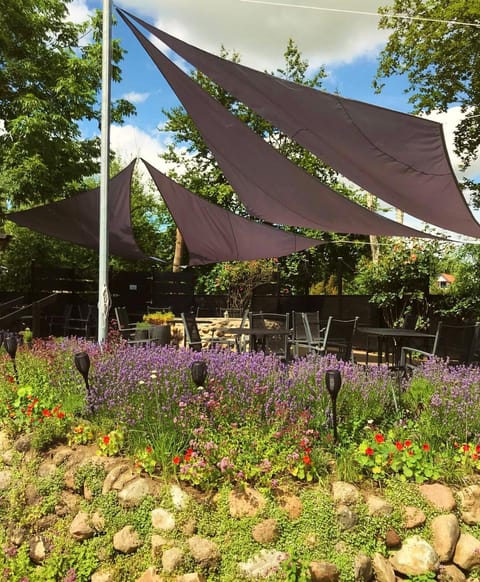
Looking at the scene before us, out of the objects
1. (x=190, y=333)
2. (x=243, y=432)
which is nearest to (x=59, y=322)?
(x=190, y=333)

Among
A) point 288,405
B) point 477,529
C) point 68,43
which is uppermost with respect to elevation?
point 68,43

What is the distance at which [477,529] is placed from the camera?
229 cm

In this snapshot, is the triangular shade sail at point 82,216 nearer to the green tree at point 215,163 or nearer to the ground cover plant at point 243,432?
the ground cover plant at point 243,432

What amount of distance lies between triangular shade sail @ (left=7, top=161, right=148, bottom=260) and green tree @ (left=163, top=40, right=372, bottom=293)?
6.60 meters

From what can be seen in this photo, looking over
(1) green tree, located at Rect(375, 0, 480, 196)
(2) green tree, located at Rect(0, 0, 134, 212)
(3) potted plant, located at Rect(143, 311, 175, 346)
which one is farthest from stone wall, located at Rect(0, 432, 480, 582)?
(1) green tree, located at Rect(375, 0, 480, 196)

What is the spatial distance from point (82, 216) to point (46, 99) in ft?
12.6

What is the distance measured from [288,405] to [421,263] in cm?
671

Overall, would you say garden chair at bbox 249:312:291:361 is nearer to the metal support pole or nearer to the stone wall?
the metal support pole

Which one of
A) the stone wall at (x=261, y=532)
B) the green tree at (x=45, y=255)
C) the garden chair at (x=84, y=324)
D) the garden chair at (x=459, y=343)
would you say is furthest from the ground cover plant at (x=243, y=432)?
the green tree at (x=45, y=255)

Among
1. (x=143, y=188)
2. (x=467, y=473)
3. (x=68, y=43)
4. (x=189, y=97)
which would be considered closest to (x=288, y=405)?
(x=467, y=473)

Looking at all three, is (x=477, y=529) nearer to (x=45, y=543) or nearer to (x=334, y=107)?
(x=45, y=543)

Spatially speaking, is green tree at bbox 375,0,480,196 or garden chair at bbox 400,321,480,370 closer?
garden chair at bbox 400,321,480,370

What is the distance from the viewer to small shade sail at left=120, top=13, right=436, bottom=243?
442 centimetres

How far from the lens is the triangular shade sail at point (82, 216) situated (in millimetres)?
7324
